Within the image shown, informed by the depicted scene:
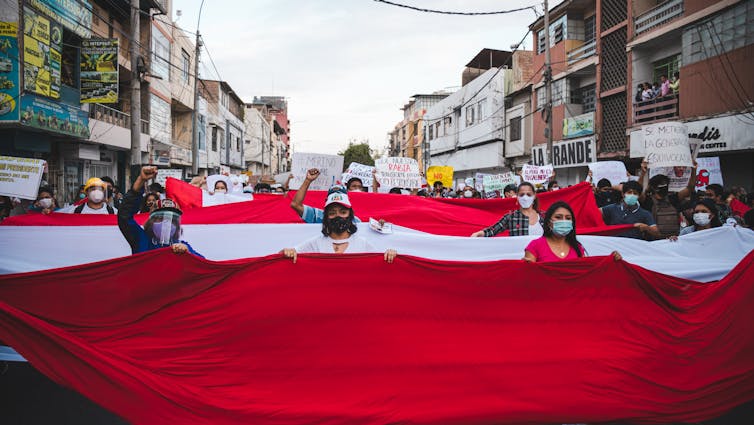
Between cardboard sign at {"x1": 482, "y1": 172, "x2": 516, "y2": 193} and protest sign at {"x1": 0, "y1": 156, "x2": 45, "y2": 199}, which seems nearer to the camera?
protest sign at {"x1": 0, "y1": 156, "x2": 45, "y2": 199}

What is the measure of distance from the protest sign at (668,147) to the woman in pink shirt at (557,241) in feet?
14.5

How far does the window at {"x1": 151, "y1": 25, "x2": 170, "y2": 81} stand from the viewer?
25.4 metres

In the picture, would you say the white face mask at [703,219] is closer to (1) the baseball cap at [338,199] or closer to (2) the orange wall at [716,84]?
(1) the baseball cap at [338,199]

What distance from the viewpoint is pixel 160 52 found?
87.4 ft

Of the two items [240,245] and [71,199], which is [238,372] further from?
[71,199]

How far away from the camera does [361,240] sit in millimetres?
4582

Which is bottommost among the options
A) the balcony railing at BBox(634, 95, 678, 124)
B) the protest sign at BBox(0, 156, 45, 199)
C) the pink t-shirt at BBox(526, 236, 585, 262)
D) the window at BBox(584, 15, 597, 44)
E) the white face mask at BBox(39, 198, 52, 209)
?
the pink t-shirt at BBox(526, 236, 585, 262)

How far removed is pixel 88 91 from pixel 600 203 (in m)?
14.3

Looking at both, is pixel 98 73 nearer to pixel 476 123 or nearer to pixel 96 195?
pixel 96 195

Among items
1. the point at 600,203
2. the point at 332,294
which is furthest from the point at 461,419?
the point at 600,203

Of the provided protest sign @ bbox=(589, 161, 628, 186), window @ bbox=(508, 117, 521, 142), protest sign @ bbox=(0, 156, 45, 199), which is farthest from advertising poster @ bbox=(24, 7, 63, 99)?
window @ bbox=(508, 117, 521, 142)

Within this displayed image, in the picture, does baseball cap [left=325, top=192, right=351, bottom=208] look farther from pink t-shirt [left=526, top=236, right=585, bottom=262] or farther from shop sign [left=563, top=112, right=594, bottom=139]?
shop sign [left=563, top=112, right=594, bottom=139]

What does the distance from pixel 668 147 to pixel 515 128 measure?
2400 cm

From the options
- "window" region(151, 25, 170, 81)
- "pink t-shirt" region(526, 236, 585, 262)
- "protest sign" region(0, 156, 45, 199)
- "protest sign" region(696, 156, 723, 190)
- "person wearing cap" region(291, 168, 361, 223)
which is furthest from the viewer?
"window" region(151, 25, 170, 81)
